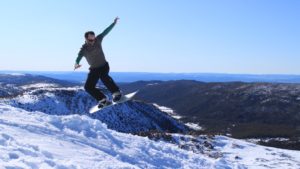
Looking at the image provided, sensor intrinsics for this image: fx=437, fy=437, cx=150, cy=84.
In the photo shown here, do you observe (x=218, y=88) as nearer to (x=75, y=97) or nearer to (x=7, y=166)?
(x=75, y=97)

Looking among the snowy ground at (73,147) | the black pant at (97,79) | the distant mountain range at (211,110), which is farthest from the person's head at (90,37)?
the distant mountain range at (211,110)

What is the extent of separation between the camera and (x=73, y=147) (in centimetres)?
1769

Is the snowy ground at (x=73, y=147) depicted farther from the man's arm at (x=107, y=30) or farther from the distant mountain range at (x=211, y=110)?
the distant mountain range at (x=211, y=110)

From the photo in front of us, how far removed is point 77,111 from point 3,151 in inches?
2448

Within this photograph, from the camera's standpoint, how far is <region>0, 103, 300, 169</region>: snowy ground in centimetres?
1454

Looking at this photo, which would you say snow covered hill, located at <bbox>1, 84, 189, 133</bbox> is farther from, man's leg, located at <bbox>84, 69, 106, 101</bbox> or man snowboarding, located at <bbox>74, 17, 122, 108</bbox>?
man snowboarding, located at <bbox>74, 17, 122, 108</bbox>

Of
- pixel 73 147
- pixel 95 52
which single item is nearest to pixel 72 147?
pixel 73 147

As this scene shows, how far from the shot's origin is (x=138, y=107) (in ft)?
269

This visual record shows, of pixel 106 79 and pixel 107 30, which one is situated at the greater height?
pixel 107 30

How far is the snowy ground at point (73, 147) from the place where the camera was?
47.7 ft

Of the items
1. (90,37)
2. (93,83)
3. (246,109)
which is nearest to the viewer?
(90,37)

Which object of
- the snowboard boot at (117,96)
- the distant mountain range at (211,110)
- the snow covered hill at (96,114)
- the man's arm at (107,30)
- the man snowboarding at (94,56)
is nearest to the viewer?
the man snowboarding at (94,56)

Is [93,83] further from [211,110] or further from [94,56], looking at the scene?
[211,110]

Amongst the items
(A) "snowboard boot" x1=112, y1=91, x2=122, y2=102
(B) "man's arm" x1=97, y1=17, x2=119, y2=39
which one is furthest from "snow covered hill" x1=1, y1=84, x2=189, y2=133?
(B) "man's arm" x1=97, y1=17, x2=119, y2=39
